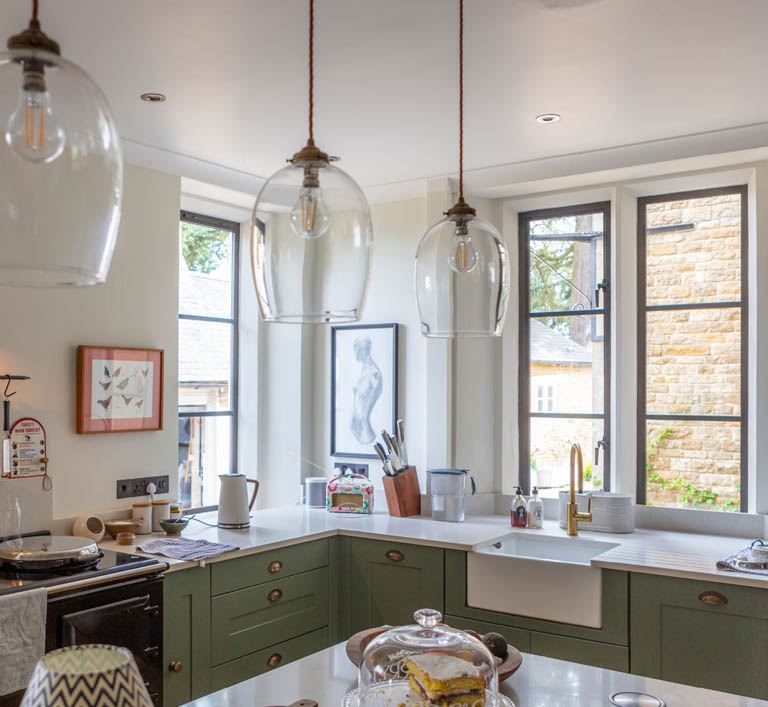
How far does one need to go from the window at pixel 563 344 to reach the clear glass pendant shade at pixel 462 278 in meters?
2.46

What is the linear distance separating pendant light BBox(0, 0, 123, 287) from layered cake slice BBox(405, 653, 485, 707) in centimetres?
94

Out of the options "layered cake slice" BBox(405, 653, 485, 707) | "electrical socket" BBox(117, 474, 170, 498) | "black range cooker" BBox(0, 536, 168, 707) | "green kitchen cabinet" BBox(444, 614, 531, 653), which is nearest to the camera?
"layered cake slice" BBox(405, 653, 485, 707)

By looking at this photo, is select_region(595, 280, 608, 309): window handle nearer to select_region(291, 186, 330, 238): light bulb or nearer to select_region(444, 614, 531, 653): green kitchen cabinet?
select_region(444, 614, 531, 653): green kitchen cabinet

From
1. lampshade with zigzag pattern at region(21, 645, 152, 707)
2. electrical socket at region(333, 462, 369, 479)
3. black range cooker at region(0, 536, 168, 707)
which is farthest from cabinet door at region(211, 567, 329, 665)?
lampshade with zigzag pattern at region(21, 645, 152, 707)

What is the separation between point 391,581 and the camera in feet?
11.1

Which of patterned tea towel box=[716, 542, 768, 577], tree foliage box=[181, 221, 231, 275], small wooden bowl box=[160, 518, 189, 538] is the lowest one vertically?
patterned tea towel box=[716, 542, 768, 577]

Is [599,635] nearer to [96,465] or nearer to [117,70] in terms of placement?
[96,465]

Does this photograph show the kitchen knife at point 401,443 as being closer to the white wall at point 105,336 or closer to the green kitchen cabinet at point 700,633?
the white wall at point 105,336

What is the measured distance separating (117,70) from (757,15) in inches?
77.3

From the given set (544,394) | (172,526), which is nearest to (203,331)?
(172,526)

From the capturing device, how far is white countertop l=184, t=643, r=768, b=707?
167 centimetres

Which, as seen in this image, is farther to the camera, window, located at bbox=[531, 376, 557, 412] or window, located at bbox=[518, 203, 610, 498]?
window, located at bbox=[531, 376, 557, 412]

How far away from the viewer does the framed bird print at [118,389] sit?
128 inches

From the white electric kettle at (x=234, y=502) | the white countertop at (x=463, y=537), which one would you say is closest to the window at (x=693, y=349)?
the white countertop at (x=463, y=537)
